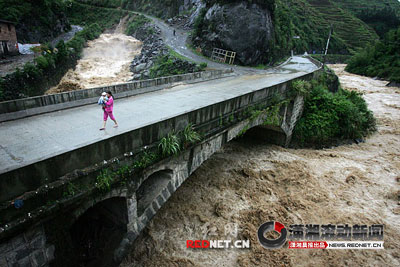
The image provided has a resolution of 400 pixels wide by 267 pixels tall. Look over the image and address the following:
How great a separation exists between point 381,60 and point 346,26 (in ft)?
117

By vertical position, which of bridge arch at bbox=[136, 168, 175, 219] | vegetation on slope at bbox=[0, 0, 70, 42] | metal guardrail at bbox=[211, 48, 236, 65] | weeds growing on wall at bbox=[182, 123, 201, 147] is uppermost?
vegetation on slope at bbox=[0, 0, 70, 42]

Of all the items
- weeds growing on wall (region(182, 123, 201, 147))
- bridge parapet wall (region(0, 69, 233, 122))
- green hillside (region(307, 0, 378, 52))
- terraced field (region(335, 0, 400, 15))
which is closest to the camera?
Result: weeds growing on wall (region(182, 123, 201, 147))

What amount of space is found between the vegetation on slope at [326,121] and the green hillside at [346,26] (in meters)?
→ 60.9

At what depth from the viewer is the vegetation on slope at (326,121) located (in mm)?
18469

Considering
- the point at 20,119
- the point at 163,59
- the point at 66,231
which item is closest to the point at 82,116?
the point at 20,119

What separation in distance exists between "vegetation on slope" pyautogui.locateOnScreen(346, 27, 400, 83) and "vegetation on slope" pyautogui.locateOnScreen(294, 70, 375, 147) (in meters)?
31.5

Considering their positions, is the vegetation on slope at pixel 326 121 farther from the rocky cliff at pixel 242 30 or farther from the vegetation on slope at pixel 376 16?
the vegetation on slope at pixel 376 16

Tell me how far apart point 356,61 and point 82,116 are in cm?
5850

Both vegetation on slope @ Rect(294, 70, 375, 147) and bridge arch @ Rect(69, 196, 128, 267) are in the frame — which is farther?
vegetation on slope @ Rect(294, 70, 375, 147)

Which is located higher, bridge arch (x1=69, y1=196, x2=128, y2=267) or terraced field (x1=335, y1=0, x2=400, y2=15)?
terraced field (x1=335, y1=0, x2=400, y2=15)

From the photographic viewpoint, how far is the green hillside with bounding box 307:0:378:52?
234 feet

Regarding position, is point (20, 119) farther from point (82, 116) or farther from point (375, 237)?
point (375, 237)

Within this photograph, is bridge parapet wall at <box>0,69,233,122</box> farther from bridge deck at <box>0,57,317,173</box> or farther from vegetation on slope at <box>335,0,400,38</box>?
vegetation on slope at <box>335,0,400,38</box>

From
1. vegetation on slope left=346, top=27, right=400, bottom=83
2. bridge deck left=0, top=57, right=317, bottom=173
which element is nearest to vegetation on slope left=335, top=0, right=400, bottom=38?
vegetation on slope left=346, top=27, right=400, bottom=83
